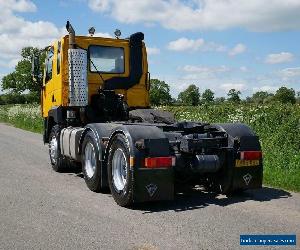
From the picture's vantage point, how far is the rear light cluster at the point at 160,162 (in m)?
6.39

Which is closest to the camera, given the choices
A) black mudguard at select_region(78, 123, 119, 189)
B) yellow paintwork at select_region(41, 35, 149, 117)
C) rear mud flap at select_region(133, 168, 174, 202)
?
rear mud flap at select_region(133, 168, 174, 202)

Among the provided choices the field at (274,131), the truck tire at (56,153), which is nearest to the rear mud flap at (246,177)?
the field at (274,131)

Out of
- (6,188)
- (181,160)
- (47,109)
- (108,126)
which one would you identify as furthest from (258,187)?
(47,109)

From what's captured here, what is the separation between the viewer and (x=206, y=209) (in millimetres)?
6520

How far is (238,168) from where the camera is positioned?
23.5 feet

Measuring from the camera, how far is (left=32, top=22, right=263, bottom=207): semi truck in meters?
6.50

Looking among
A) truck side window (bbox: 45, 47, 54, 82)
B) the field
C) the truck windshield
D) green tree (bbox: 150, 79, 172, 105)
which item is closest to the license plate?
the field

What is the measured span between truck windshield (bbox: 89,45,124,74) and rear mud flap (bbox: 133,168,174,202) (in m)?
4.15

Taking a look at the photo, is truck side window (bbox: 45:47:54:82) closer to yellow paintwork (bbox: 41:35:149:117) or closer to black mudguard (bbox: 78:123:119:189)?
yellow paintwork (bbox: 41:35:149:117)

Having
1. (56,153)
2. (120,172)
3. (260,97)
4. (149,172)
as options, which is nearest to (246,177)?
(149,172)

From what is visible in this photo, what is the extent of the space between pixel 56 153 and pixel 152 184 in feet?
14.5

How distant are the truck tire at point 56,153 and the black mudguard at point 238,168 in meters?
4.13

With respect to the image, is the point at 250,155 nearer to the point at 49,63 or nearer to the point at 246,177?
the point at 246,177

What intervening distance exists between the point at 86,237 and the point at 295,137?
822cm
